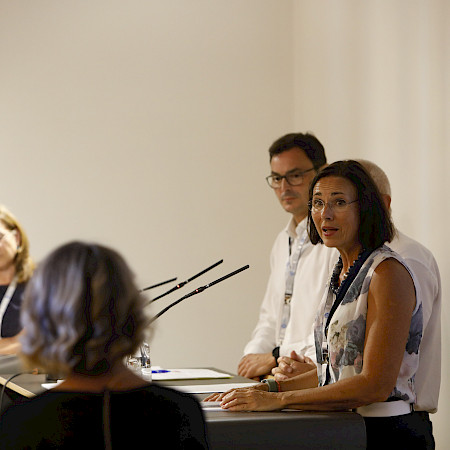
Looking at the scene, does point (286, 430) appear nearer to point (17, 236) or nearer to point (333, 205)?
point (333, 205)

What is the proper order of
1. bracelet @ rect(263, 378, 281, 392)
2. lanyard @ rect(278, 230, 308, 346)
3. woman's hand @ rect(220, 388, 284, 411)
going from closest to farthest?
woman's hand @ rect(220, 388, 284, 411) < bracelet @ rect(263, 378, 281, 392) < lanyard @ rect(278, 230, 308, 346)

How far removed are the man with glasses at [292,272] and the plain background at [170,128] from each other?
0.96m

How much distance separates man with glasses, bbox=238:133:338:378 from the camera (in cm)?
356

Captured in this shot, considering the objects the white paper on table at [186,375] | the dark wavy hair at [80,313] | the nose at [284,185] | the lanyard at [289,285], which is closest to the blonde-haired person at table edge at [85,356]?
the dark wavy hair at [80,313]

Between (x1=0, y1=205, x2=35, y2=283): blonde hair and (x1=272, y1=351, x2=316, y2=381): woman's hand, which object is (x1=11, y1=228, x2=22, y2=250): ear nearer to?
(x1=0, y1=205, x2=35, y2=283): blonde hair

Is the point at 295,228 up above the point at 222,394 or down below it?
above

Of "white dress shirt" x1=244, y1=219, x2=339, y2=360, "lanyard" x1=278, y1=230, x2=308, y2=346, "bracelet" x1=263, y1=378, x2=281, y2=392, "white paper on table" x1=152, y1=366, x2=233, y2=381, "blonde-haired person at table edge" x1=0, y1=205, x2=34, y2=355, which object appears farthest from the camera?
"blonde-haired person at table edge" x1=0, y1=205, x2=34, y2=355

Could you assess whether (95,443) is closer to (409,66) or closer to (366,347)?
(366,347)

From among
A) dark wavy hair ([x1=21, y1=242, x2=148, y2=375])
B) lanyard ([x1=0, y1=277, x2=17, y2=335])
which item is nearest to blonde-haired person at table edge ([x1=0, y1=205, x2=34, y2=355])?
lanyard ([x1=0, y1=277, x2=17, y2=335])

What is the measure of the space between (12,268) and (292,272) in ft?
4.70

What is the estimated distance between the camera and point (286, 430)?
2053 millimetres

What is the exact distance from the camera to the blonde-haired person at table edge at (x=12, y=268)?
3834 mm

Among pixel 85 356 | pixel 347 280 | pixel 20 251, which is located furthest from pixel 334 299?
pixel 20 251

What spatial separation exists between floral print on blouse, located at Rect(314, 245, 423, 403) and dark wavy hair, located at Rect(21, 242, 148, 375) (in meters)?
1.04
